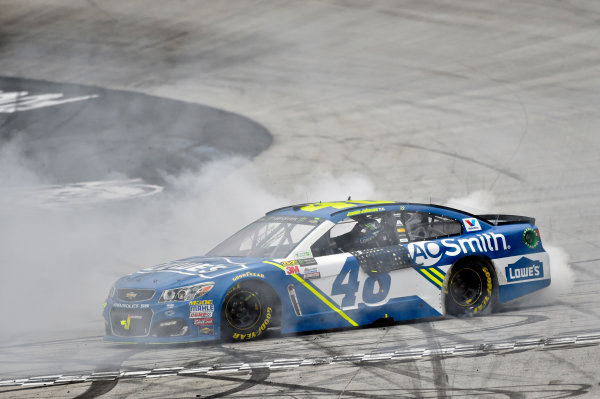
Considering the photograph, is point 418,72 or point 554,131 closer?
point 554,131

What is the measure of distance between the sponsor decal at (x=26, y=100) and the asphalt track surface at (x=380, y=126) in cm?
107

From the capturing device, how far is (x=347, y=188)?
14.3m

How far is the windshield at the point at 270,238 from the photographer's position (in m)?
8.52

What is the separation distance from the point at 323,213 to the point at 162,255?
13.5 feet

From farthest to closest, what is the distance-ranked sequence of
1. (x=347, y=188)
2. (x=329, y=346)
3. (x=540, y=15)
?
(x=540, y=15) → (x=347, y=188) → (x=329, y=346)

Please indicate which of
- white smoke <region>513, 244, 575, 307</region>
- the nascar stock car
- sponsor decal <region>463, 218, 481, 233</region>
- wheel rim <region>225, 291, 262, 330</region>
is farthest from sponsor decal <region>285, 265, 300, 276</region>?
white smoke <region>513, 244, 575, 307</region>

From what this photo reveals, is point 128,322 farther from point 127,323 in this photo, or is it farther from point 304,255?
point 304,255

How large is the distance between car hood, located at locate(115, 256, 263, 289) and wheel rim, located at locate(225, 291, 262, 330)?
0.75 feet

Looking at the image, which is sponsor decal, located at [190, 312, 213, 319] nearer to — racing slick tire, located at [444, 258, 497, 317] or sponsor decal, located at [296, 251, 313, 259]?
sponsor decal, located at [296, 251, 313, 259]

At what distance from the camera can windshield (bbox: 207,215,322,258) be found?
852 centimetres

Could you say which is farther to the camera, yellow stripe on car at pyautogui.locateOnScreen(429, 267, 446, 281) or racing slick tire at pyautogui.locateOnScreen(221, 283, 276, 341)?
yellow stripe on car at pyautogui.locateOnScreen(429, 267, 446, 281)

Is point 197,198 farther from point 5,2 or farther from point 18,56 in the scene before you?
point 5,2

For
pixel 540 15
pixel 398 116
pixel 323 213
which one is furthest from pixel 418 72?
pixel 323 213

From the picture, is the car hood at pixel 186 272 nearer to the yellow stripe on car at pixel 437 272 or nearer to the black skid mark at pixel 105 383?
the black skid mark at pixel 105 383
